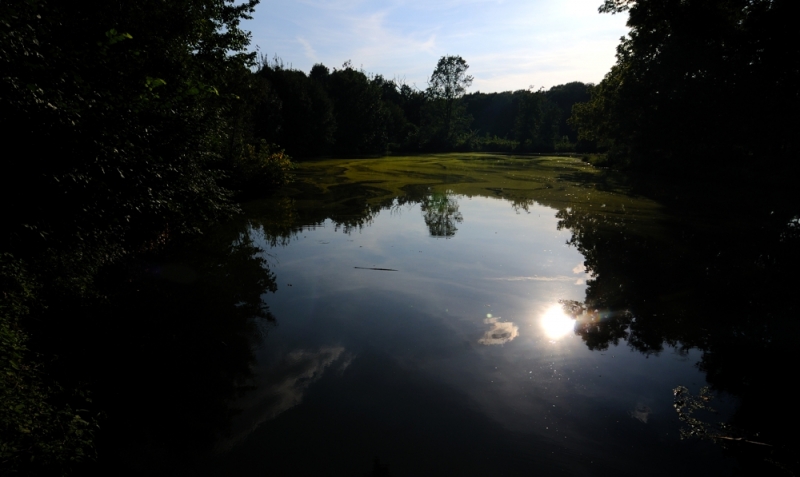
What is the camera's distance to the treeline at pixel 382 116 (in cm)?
4212

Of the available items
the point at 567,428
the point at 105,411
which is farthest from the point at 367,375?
the point at 105,411

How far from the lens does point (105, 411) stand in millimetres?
4293

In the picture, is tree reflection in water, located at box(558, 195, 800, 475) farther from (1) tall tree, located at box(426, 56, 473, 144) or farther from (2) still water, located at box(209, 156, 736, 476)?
(1) tall tree, located at box(426, 56, 473, 144)

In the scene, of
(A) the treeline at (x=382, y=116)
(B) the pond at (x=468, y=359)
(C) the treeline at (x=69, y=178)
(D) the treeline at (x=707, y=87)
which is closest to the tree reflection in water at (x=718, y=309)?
(B) the pond at (x=468, y=359)

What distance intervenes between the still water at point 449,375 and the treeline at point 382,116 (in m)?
26.5

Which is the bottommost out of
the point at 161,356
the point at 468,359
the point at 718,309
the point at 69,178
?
the point at 718,309

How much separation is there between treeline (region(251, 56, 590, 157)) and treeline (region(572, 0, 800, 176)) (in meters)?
20.7

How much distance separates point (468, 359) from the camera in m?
5.62

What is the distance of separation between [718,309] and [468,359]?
4843mm

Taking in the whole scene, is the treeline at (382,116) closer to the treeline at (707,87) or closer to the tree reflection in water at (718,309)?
the treeline at (707,87)

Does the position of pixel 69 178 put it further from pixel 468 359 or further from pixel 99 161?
pixel 468 359

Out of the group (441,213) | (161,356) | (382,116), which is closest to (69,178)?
(161,356)

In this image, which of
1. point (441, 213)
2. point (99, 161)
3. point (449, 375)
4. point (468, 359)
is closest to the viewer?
point (99, 161)

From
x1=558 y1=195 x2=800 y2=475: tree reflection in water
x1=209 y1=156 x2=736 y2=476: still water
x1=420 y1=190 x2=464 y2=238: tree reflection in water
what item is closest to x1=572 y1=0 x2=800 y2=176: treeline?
x1=558 y1=195 x2=800 y2=475: tree reflection in water
